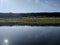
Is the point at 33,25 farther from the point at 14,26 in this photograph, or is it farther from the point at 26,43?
the point at 26,43

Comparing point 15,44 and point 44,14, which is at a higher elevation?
point 15,44

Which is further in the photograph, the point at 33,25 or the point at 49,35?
the point at 33,25

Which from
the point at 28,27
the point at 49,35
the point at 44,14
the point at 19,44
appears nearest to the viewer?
the point at 19,44

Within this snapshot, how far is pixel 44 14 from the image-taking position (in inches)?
495

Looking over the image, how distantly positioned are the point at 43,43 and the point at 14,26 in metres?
2.49

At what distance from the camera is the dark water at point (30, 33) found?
24.5 ft

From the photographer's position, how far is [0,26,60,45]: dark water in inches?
294

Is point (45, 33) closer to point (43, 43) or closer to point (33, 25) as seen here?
point (33, 25)

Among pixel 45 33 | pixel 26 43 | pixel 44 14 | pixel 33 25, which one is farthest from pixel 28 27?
pixel 44 14

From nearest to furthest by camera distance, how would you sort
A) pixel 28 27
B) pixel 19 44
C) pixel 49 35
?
pixel 19 44 < pixel 49 35 < pixel 28 27

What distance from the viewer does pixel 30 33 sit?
862cm

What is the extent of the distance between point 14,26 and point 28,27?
0.81 metres

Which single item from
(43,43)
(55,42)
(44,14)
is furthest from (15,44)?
(44,14)

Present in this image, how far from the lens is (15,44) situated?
21.9 ft
